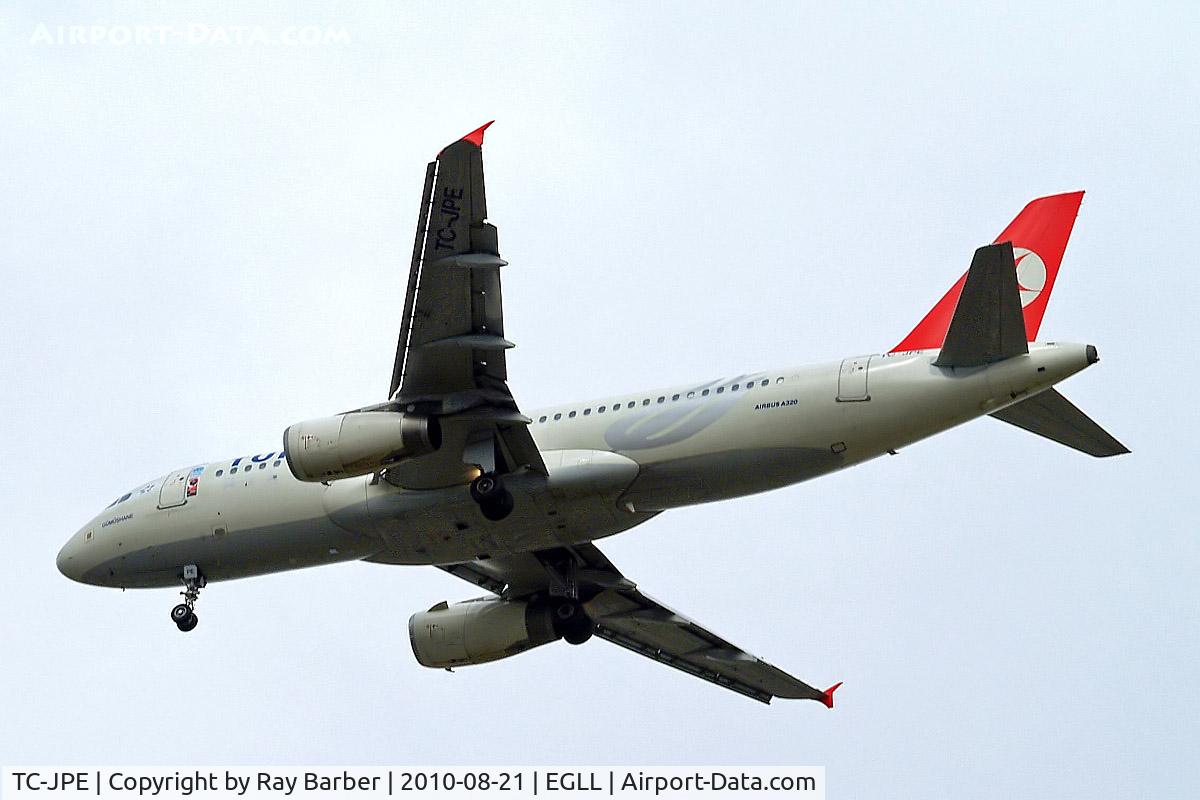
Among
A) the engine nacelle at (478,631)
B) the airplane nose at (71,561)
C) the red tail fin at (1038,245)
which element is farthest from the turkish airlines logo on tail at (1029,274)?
the airplane nose at (71,561)

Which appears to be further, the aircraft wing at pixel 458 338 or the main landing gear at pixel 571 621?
the main landing gear at pixel 571 621

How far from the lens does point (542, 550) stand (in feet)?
118

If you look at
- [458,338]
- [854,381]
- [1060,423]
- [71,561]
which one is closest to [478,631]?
[71,561]

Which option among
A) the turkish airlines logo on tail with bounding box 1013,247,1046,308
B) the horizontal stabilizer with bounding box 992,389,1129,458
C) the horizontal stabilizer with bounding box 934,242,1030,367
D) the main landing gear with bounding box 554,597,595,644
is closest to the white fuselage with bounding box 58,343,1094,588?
the horizontal stabilizer with bounding box 934,242,1030,367

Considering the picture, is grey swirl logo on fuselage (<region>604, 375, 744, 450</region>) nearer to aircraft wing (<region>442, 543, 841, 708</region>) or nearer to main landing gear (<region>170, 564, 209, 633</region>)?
aircraft wing (<region>442, 543, 841, 708</region>)

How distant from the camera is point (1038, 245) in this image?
30.7 metres

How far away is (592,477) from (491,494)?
1682 millimetres

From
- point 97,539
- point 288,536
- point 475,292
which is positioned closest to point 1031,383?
point 475,292

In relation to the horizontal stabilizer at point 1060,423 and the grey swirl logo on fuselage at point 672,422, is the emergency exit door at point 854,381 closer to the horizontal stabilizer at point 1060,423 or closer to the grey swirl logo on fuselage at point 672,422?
the grey swirl logo on fuselage at point 672,422

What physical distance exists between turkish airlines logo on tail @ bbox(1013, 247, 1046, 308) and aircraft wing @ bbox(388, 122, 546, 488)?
8.31 m

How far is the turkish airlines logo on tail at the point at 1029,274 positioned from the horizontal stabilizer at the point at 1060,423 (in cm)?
176

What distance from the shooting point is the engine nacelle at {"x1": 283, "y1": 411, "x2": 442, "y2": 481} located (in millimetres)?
29922

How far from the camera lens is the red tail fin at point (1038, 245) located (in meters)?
30.6

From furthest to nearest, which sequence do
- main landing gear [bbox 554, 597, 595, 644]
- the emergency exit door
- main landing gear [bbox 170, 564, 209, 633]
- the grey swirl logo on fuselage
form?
main landing gear [bbox 554, 597, 595, 644]
main landing gear [bbox 170, 564, 209, 633]
the grey swirl logo on fuselage
the emergency exit door
